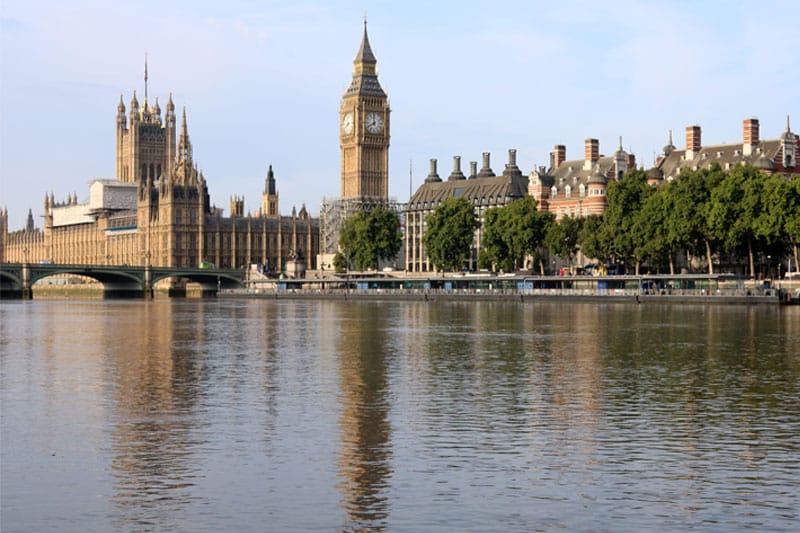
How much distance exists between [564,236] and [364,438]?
11228cm

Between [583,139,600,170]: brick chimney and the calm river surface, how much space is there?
104093 millimetres

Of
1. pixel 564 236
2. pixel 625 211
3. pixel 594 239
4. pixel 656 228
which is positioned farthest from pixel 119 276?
pixel 656 228

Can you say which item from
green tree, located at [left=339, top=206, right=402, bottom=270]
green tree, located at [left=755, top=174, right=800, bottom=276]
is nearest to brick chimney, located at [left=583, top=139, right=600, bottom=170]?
green tree, located at [left=339, top=206, right=402, bottom=270]

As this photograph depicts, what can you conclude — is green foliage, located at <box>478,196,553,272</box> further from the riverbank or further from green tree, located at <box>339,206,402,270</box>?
green tree, located at <box>339,206,402,270</box>

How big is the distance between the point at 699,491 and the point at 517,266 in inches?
5641

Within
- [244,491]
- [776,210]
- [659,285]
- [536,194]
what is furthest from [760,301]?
[244,491]

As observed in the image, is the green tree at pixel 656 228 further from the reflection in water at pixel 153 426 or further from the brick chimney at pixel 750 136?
the reflection in water at pixel 153 426

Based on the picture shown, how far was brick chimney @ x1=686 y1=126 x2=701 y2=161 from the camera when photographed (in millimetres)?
142250

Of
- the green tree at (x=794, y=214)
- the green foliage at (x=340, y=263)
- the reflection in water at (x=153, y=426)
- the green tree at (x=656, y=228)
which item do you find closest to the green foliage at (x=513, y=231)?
the green tree at (x=656, y=228)

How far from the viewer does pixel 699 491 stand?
22.9 m

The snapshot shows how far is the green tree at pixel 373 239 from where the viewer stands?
17325 centimetres

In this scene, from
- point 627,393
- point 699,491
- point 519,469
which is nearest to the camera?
point 699,491

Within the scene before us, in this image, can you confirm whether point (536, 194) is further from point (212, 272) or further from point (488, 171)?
point (212, 272)

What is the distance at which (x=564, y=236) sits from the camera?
13912 centimetres
